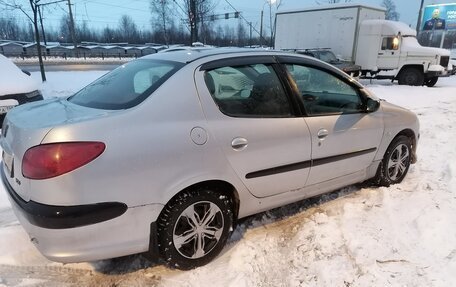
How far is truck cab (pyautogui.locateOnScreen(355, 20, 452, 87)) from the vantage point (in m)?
16.2

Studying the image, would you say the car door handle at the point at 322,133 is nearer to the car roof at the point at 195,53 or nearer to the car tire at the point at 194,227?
the car roof at the point at 195,53

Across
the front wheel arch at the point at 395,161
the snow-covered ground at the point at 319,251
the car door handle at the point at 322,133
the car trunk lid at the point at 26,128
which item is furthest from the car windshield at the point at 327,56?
the car trunk lid at the point at 26,128

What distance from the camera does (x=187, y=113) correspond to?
2564mm

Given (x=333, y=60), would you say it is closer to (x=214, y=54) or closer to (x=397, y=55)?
(x=397, y=55)

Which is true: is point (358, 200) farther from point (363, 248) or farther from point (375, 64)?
point (375, 64)

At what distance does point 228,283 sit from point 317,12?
16691 mm

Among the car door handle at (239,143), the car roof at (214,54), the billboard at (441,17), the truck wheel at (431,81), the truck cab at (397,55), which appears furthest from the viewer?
the billboard at (441,17)

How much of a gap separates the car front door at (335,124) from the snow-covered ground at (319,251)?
17.3 inches

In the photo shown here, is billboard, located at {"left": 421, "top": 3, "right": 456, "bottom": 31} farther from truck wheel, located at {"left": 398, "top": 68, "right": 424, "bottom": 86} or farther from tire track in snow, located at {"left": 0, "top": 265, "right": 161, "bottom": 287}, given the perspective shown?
tire track in snow, located at {"left": 0, "top": 265, "right": 161, "bottom": 287}

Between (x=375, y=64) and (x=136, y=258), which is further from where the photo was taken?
(x=375, y=64)

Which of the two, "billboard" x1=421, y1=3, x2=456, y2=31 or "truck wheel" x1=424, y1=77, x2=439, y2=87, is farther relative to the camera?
"billboard" x1=421, y1=3, x2=456, y2=31

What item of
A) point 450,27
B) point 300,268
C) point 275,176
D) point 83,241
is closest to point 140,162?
point 83,241

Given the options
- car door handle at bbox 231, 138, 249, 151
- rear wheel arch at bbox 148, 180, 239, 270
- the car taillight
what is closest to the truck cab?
car door handle at bbox 231, 138, 249, 151

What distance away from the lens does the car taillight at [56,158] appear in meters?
2.13
